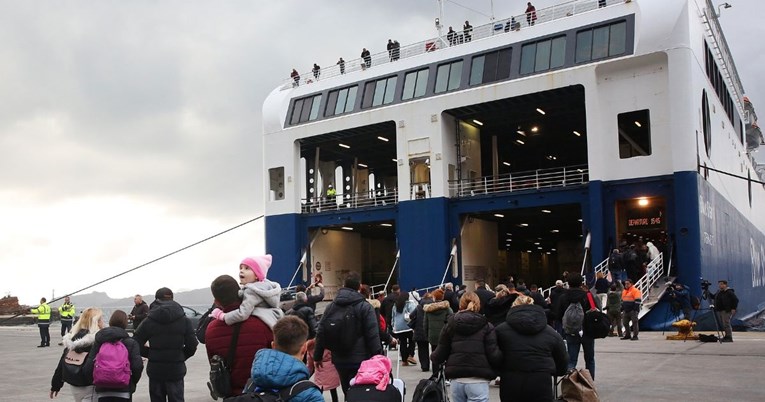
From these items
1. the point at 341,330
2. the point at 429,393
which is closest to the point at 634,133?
the point at 341,330

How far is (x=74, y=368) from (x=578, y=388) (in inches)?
196

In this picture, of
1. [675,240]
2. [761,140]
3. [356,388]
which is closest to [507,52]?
[675,240]

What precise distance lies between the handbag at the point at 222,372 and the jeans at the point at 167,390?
2053mm

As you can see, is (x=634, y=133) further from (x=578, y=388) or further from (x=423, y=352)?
(x=578, y=388)

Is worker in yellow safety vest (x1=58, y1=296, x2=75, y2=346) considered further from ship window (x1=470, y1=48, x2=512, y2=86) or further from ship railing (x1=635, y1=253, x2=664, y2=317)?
ship railing (x1=635, y1=253, x2=664, y2=317)

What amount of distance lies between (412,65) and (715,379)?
24.6 metres

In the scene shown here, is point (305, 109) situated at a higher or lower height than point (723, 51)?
lower

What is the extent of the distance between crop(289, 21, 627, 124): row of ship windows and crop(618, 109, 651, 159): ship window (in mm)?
2750

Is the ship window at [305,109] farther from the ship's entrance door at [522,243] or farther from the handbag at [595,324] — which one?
the handbag at [595,324]

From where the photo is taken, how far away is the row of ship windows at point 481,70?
2836 cm

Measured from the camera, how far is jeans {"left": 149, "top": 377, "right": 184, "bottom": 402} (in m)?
7.18

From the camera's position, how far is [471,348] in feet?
20.5

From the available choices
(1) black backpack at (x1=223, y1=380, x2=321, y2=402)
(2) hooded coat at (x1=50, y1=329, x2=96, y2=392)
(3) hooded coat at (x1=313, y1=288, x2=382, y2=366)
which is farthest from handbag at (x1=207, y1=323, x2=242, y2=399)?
(2) hooded coat at (x1=50, y1=329, x2=96, y2=392)

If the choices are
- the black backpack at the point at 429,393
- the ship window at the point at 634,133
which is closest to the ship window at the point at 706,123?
the ship window at the point at 634,133
